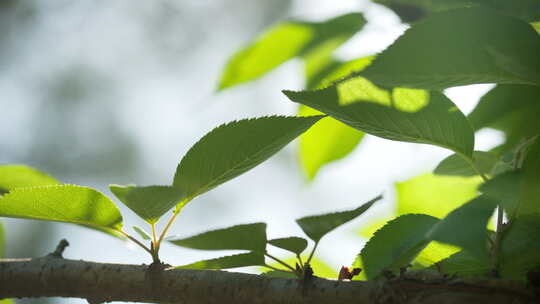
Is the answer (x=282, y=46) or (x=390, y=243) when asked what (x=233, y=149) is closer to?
(x=390, y=243)

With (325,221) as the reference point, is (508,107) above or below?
above

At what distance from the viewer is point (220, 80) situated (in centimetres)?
70

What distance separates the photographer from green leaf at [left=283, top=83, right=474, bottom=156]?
393mm

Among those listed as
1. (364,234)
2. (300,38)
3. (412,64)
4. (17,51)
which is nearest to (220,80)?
(300,38)

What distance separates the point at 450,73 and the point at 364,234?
264 millimetres

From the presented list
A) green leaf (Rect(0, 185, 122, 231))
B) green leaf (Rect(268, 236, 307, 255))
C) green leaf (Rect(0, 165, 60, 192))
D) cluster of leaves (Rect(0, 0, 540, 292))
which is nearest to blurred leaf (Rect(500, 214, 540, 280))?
cluster of leaves (Rect(0, 0, 540, 292))

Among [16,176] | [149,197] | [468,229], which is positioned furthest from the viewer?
[16,176]

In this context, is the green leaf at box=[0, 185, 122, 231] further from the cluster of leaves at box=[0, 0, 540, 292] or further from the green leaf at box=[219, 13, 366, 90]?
the green leaf at box=[219, 13, 366, 90]

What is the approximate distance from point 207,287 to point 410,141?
18 centimetres

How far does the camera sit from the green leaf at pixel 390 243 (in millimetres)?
389

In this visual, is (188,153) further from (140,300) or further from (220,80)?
(220,80)

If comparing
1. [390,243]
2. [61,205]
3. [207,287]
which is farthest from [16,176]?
[390,243]

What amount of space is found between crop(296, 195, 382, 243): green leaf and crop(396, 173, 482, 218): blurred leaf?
0.62ft

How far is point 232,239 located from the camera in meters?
0.42
